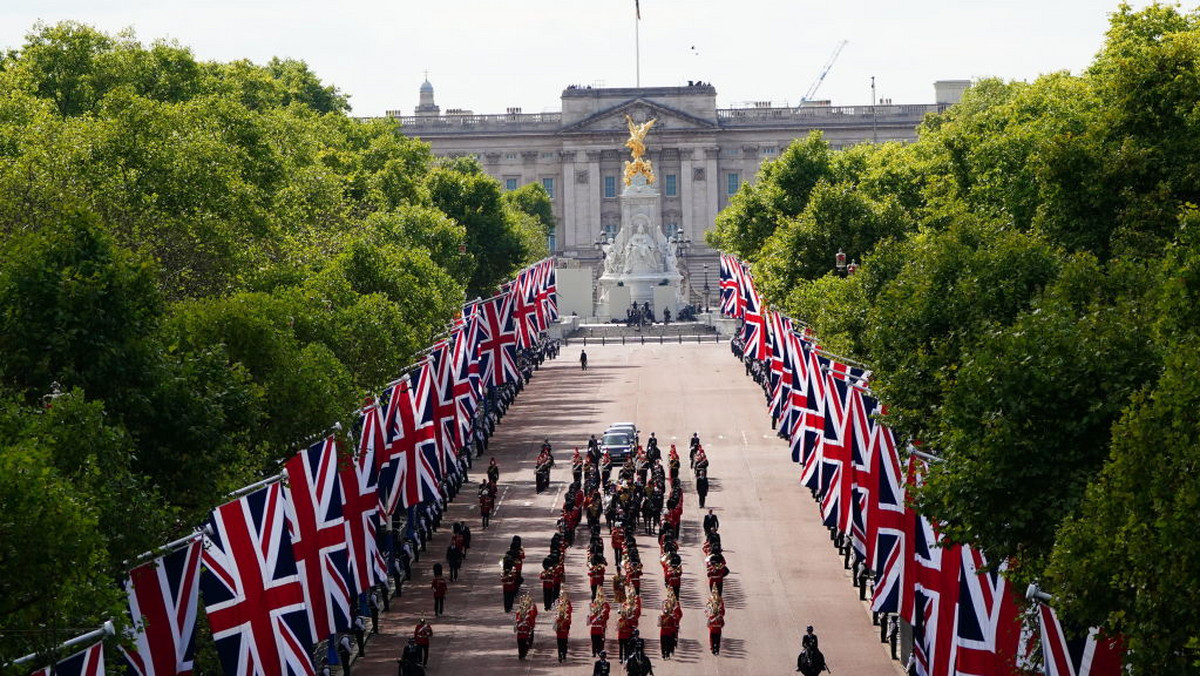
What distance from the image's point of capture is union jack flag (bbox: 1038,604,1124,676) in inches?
1037

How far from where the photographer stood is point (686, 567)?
2124 inches

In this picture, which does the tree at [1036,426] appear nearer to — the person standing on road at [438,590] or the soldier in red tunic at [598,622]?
the soldier in red tunic at [598,622]

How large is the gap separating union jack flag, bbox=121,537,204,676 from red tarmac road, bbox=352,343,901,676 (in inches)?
515

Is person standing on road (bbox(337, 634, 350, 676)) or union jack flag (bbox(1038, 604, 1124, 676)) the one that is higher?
union jack flag (bbox(1038, 604, 1124, 676))

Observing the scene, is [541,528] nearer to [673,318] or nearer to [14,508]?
[14,508]

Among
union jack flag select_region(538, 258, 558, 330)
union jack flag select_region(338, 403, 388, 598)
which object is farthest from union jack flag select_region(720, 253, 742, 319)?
union jack flag select_region(338, 403, 388, 598)

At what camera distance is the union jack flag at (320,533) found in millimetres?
37562

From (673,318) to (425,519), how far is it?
3575 inches

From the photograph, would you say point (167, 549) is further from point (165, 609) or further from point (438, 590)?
point (438, 590)

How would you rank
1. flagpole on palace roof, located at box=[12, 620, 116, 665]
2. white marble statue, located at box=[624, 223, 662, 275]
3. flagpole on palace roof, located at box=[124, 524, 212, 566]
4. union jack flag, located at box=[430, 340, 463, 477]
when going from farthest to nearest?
white marble statue, located at box=[624, 223, 662, 275] < union jack flag, located at box=[430, 340, 463, 477] < flagpole on palace roof, located at box=[124, 524, 212, 566] < flagpole on palace roof, located at box=[12, 620, 116, 665]

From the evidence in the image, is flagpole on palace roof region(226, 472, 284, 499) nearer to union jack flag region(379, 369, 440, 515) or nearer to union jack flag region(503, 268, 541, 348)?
union jack flag region(379, 369, 440, 515)

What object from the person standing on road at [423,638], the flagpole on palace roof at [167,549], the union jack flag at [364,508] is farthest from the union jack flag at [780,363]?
the flagpole on palace roof at [167,549]

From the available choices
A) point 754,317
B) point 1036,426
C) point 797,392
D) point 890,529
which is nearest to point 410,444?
point 797,392

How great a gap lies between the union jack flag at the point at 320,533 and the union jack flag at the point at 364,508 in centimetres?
195
